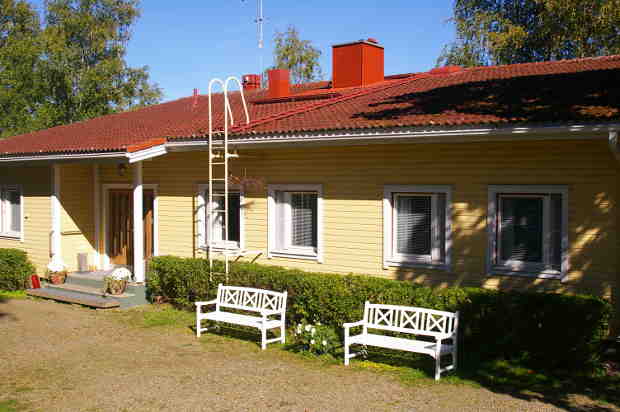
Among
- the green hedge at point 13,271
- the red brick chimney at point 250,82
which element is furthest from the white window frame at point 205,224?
the red brick chimney at point 250,82

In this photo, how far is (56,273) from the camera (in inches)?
586

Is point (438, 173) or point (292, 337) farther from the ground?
point (438, 173)

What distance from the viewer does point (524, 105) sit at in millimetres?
9688

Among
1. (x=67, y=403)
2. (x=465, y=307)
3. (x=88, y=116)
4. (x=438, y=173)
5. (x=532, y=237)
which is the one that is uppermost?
(x=88, y=116)

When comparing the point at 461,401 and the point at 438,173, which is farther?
the point at 438,173

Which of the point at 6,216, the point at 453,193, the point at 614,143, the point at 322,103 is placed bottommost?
the point at 6,216

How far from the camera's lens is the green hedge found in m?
15.4

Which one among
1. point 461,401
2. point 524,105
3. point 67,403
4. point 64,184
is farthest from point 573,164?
point 64,184

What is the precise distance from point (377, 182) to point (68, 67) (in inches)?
1044

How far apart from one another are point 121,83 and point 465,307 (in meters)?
29.0

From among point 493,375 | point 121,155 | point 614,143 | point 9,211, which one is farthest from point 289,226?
point 9,211

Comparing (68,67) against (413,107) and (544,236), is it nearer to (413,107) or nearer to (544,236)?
(413,107)

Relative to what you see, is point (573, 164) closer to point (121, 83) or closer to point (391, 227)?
point (391, 227)

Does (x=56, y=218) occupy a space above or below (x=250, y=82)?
below
